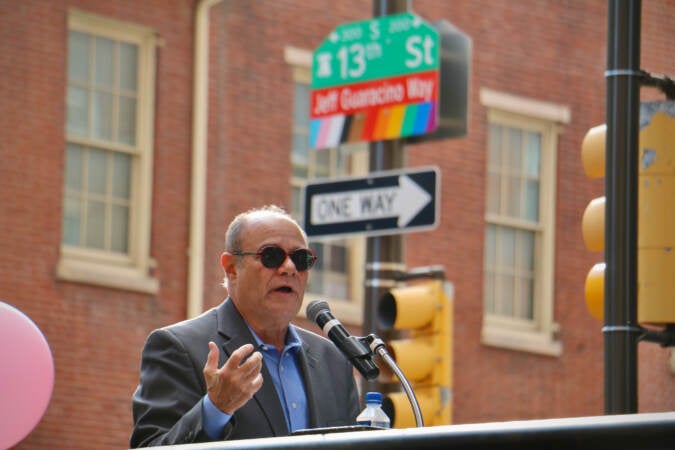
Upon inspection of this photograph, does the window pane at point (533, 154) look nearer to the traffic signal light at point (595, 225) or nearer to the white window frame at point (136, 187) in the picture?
the white window frame at point (136, 187)

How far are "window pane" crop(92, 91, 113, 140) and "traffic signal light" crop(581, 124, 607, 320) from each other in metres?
10.3

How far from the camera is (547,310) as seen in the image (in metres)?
22.9

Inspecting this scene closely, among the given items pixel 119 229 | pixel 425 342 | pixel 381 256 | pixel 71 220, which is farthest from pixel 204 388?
pixel 119 229

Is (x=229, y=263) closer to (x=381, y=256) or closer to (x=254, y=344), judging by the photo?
(x=254, y=344)

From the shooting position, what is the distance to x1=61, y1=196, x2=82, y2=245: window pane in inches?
715

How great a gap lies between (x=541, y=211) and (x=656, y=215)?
14764mm

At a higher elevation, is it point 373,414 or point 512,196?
point 512,196

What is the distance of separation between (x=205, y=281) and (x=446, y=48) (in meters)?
7.51

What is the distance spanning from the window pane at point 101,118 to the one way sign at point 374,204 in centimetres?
687

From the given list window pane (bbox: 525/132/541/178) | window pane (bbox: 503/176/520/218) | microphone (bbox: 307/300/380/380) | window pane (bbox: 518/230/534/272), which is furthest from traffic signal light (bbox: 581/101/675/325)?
window pane (bbox: 525/132/541/178)

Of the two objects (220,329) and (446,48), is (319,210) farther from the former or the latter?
(220,329)

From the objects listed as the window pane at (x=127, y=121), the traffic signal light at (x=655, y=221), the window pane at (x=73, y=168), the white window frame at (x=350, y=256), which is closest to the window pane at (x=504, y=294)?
the white window frame at (x=350, y=256)

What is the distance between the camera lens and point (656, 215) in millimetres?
8203

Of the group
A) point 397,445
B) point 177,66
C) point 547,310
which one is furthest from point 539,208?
point 397,445
